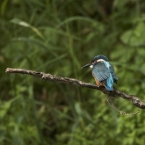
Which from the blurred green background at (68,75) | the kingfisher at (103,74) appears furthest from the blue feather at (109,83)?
the blurred green background at (68,75)

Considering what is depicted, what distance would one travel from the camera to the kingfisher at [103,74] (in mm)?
2096

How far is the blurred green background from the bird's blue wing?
1362 mm

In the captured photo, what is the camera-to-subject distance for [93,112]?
4.50 metres

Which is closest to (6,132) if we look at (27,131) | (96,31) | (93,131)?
(27,131)

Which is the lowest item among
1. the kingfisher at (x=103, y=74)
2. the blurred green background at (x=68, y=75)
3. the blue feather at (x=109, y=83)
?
the blue feather at (x=109, y=83)

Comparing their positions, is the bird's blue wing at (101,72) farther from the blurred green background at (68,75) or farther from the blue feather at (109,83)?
the blurred green background at (68,75)

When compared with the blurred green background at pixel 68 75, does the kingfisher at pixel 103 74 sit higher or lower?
lower

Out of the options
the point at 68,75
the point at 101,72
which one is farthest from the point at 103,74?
the point at 68,75

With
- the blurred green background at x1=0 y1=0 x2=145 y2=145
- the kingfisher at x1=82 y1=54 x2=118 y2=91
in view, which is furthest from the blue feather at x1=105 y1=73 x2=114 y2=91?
the blurred green background at x1=0 y1=0 x2=145 y2=145

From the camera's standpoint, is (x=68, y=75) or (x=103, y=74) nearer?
(x=103, y=74)

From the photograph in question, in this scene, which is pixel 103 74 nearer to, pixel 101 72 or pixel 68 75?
pixel 101 72

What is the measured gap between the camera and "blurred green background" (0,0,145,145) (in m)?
3.77

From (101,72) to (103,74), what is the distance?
0.02 m

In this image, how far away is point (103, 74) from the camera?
2.14 metres
